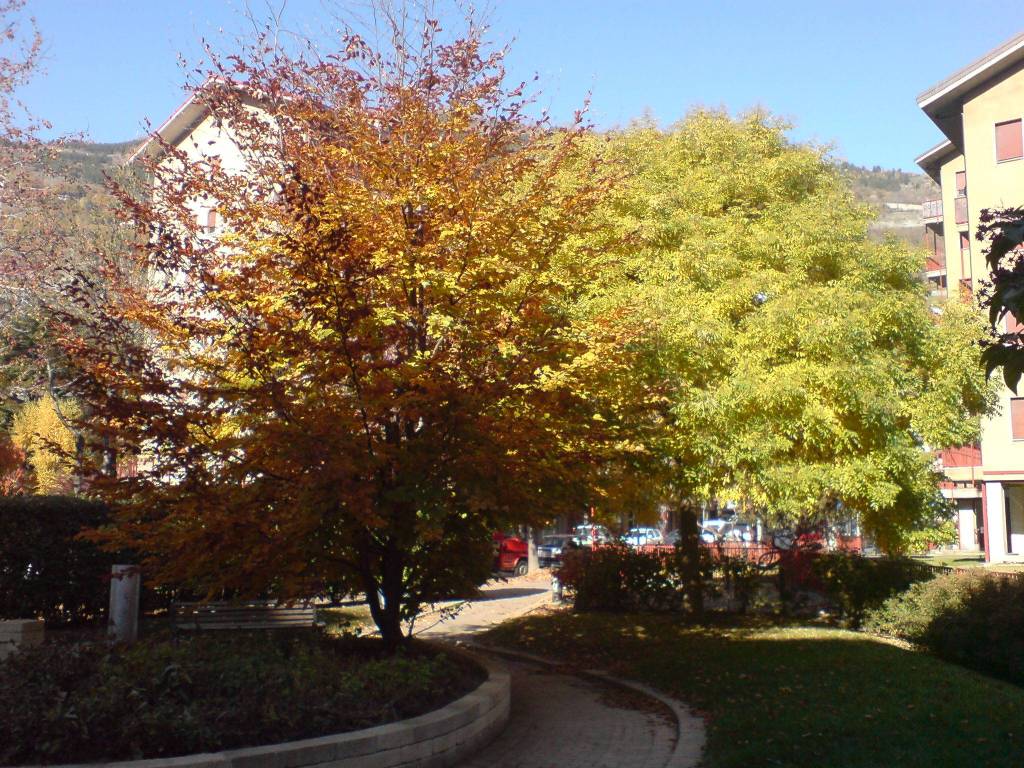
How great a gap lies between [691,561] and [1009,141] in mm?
22777

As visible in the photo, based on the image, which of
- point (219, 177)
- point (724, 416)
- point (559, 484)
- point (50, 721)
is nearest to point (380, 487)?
point (559, 484)

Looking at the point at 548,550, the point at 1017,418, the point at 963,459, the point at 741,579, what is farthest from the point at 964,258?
the point at 741,579

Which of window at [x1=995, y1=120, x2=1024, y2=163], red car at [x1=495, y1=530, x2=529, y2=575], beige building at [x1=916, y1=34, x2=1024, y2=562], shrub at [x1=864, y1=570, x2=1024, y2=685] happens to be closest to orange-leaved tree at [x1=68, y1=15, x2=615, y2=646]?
shrub at [x1=864, y1=570, x2=1024, y2=685]

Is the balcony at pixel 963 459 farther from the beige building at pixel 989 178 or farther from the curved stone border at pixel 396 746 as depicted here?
the curved stone border at pixel 396 746

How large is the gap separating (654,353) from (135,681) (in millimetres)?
8549

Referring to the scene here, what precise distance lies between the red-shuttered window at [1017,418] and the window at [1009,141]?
28.0 ft

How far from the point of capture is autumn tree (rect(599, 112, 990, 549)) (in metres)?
13.8

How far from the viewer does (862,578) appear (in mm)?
15891

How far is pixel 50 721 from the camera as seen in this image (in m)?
6.03

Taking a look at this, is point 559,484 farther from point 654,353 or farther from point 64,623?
point 64,623

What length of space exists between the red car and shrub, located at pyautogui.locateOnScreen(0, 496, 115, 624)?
699 inches

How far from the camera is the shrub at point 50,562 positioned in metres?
12.7

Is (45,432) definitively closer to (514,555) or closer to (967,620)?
(514,555)

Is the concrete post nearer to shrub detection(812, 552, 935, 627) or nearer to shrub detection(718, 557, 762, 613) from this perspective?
shrub detection(718, 557, 762, 613)
